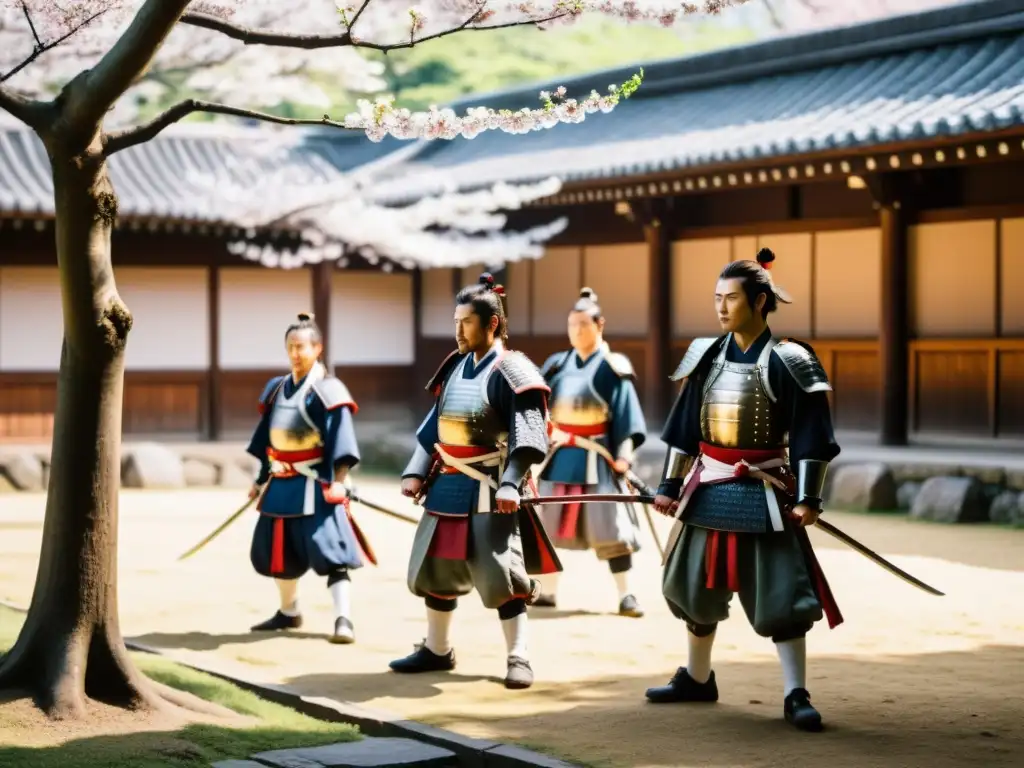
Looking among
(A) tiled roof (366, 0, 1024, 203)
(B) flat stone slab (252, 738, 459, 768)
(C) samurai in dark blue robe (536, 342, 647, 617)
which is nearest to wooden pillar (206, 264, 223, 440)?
(A) tiled roof (366, 0, 1024, 203)

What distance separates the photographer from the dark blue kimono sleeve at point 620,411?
8.19 metres

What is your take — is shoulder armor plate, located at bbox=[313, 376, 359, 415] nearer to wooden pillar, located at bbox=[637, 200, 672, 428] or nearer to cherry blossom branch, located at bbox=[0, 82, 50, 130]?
cherry blossom branch, located at bbox=[0, 82, 50, 130]

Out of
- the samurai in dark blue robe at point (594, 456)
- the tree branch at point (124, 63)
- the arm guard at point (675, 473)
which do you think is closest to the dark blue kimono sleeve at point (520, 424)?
the arm guard at point (675, 473)

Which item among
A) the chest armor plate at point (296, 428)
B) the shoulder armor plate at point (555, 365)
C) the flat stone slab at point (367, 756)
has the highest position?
the shoulder armor plate at point (555, 365)

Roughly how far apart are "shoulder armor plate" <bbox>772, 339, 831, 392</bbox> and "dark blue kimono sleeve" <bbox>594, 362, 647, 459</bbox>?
106 inches

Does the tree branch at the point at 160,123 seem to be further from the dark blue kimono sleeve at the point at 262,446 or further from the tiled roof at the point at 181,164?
the tiled roof at the point at 181,164

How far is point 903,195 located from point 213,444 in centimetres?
836

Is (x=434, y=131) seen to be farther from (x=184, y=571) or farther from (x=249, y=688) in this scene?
(x=184, y=571)

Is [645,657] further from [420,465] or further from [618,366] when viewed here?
[618,366]

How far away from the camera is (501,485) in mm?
5977

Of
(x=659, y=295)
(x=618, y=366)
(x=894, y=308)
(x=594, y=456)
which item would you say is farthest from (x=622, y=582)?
(x=659, y=295)

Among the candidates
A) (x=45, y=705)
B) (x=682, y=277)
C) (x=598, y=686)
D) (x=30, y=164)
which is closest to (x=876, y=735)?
(x=598, y=686)

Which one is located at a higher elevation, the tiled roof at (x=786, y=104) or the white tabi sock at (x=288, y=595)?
the tiled roof at (x=786, y=104)

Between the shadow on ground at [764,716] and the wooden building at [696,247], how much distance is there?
6771mm
